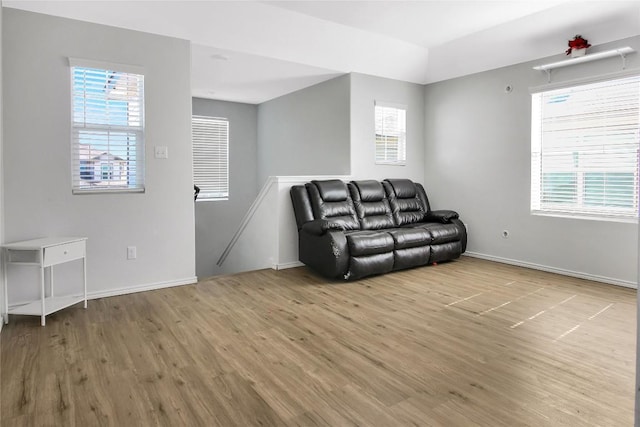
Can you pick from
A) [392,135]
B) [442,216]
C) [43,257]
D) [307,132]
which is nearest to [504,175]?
[442,216]

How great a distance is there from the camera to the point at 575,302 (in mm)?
3799

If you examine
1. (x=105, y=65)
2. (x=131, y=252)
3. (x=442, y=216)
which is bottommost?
(x=131, y=252)

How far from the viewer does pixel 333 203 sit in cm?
507

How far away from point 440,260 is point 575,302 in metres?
1.68

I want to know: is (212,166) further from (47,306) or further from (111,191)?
(47,306)

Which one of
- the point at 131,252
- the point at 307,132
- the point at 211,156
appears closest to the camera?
the point at 131,252

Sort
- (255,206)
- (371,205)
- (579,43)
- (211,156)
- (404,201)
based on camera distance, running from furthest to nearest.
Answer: (211,156)
(404,201)
(255,206)
(371,205)
(579,43)

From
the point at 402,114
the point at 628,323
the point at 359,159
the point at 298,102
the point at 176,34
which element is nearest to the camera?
the point at 628,323

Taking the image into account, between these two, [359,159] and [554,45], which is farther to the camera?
[359,159]

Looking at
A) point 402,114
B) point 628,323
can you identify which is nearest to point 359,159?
point 402,114

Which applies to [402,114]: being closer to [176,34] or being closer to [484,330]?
[176,34]

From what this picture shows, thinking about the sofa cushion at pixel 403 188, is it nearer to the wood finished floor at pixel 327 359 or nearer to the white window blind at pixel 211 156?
the wood finished floor at pixel 327 359

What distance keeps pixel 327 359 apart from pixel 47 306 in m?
2.34

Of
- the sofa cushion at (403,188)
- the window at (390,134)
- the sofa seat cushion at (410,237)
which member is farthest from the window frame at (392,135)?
the sofa seat cushion at (410,237)
